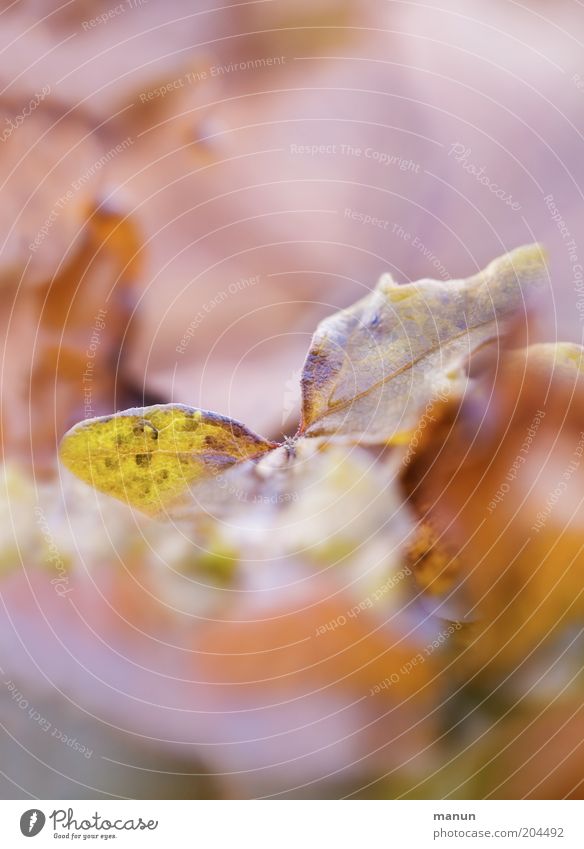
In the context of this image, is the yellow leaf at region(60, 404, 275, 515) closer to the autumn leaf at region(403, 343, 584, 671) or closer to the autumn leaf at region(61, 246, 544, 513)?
the autumn leaf at region(61, 246, 544, 513)

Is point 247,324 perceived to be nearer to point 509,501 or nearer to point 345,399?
point 345,399

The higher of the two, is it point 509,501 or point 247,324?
point 247,324

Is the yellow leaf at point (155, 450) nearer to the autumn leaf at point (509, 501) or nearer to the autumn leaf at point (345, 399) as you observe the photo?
the autumn leaf at point (345, 399)

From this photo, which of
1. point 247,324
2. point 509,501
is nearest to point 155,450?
point 247,324

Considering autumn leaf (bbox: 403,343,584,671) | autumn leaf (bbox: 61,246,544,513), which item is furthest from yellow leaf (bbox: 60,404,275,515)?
autumn leaf (bbox: 403,343,584,671)

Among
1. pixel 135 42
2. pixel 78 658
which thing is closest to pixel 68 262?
pixel 135 42
